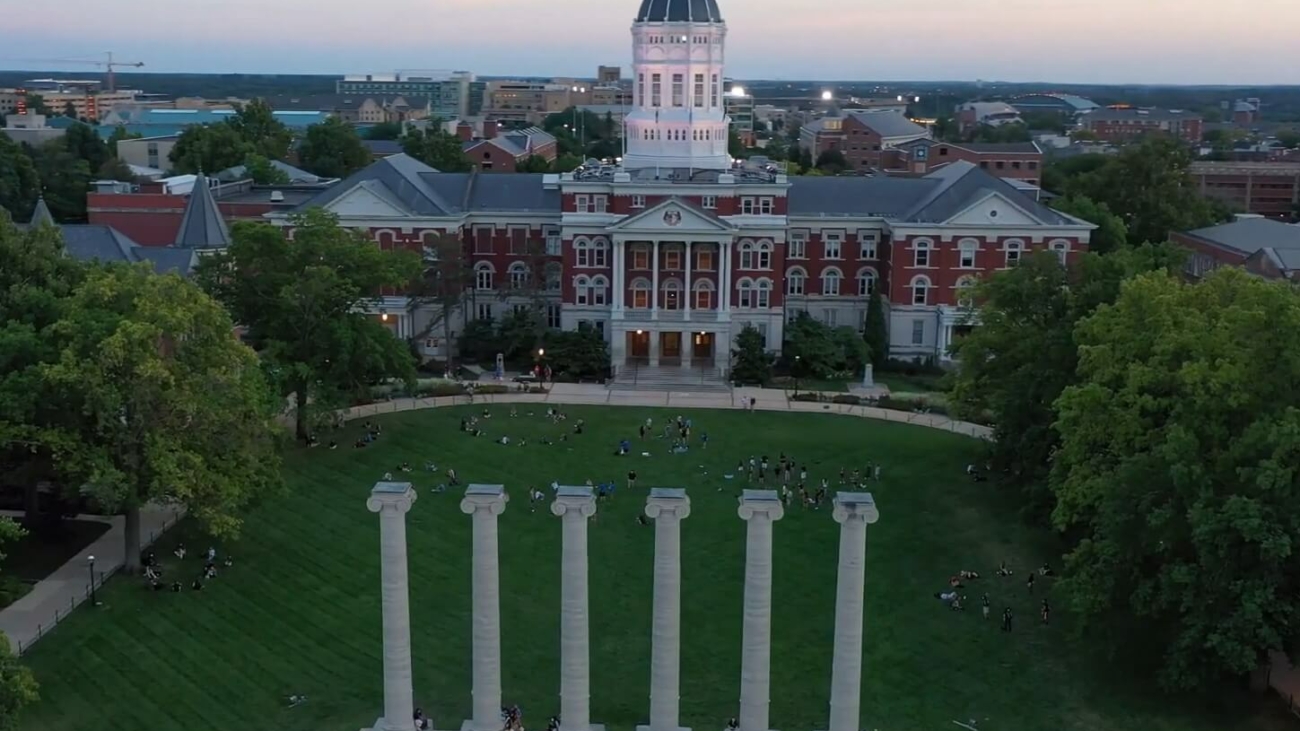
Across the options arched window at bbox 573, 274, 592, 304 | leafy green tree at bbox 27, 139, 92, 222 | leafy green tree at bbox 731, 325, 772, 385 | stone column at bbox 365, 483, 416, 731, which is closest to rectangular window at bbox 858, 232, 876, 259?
leafy green tree at bbox 731, 325, 772, 385

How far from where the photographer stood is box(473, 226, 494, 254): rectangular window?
87.0 metres

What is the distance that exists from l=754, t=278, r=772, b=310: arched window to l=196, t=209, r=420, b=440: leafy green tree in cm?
2731

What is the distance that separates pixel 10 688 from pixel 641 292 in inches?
2190

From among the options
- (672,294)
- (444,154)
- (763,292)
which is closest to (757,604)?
(672,294)

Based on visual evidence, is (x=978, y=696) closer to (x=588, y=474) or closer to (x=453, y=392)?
(x=588, y=474)

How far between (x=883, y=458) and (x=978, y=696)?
2466 cm

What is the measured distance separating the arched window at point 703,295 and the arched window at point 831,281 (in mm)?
9808

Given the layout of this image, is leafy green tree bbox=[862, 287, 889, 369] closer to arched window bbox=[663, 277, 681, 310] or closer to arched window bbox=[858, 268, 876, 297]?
arched window bbox=[858, 268, 876, 297]

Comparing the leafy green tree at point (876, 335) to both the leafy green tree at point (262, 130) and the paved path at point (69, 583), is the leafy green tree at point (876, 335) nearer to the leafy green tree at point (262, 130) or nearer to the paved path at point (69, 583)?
the paved path at point (69, 583)

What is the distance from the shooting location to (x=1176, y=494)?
36250 mm

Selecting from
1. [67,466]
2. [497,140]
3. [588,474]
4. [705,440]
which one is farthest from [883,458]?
[497,140]

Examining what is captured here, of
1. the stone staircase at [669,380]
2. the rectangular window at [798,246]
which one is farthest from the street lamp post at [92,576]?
the rectangular window at [798,246]

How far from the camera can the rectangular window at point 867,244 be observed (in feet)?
283

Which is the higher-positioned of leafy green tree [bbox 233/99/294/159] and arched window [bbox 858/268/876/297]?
leafy green tree [bbox 233/99/294/159]
